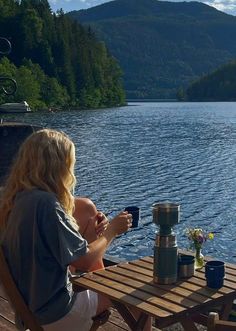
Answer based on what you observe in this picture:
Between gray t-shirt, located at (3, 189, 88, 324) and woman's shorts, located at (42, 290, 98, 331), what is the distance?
57 mm

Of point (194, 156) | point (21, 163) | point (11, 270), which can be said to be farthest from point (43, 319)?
point (194, 156)

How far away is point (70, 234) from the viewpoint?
3.25 m

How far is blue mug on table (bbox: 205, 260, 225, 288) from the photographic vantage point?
11.4 feet

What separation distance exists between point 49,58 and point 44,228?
11337 centimetres

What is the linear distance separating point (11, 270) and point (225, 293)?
115 cm

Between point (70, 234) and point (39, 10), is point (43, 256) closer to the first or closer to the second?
point (70, 234)

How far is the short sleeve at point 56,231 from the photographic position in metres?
3.21

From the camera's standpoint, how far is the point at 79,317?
348 cm

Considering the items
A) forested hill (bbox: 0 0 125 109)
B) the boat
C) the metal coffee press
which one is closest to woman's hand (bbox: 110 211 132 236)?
the metal coffee press

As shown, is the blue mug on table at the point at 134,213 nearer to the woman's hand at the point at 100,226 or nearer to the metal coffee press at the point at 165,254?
the woman's hand at the point at 100,226

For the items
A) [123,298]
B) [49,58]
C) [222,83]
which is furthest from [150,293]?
[222,83]

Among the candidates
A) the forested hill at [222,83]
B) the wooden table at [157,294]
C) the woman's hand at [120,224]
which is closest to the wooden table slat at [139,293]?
the wooden table at [157,294]

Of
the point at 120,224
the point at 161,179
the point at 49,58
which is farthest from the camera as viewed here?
the point at 49,58

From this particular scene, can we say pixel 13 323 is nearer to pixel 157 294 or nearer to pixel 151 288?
pixel 151 288
